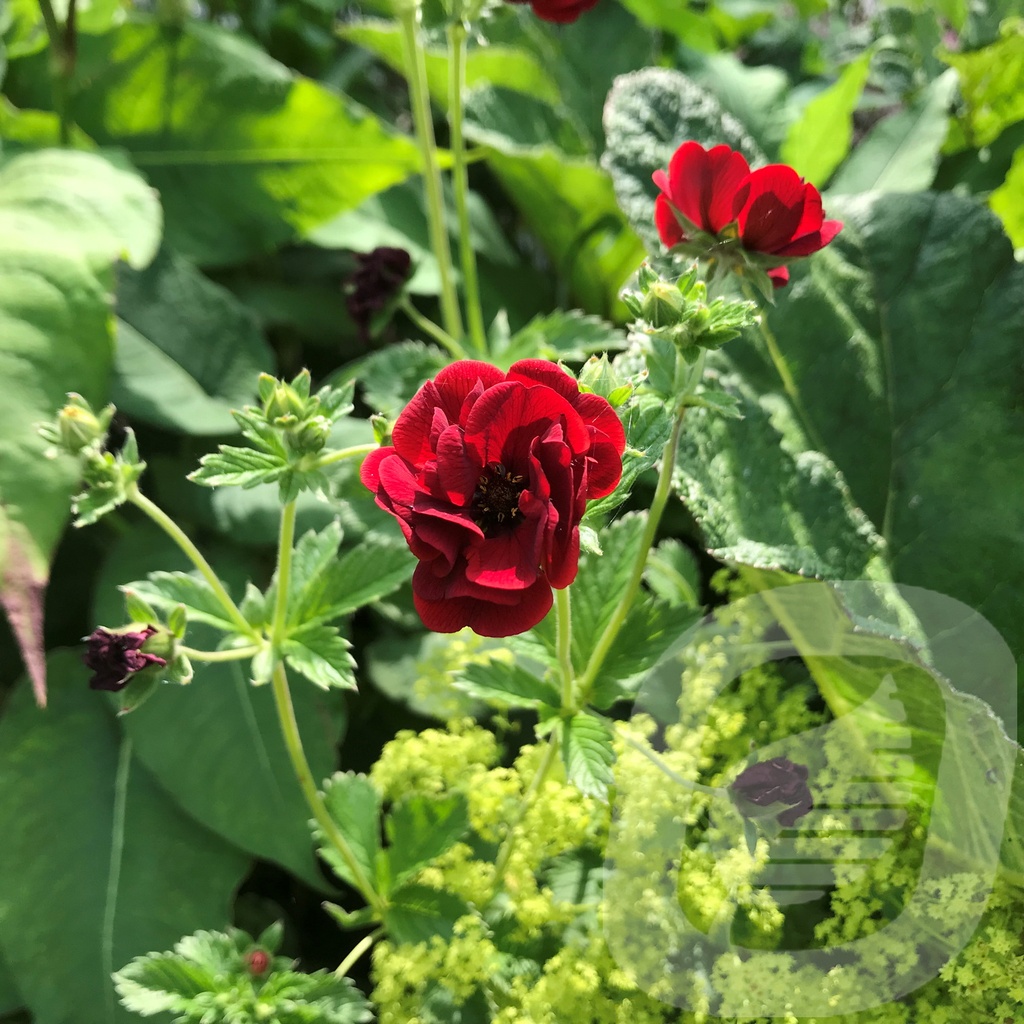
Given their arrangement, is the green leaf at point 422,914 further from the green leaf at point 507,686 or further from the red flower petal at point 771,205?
the red flower petal at point 771,205

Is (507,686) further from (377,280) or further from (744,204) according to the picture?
(377,280)

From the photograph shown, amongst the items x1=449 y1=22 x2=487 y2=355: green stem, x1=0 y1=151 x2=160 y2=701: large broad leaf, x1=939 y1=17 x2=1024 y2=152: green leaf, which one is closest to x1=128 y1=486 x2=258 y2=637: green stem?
x1=0 y1=151 x2=160 y2=701: large broad leaf

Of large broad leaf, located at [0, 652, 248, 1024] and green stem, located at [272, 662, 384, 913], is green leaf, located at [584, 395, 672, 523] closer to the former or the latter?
green stem, located at [272, 662, 384, 913]

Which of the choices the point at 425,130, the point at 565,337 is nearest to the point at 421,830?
the point at 565,337

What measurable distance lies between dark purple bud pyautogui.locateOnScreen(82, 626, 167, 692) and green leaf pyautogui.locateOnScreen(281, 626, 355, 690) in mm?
80

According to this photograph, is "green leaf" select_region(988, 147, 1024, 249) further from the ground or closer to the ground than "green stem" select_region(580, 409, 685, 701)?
further from the ground

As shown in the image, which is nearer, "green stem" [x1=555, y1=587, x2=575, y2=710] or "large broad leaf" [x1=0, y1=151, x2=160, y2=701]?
"green stem" [x1=555, y1=587, x2=575, y2=710]

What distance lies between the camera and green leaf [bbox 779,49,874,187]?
0.91m

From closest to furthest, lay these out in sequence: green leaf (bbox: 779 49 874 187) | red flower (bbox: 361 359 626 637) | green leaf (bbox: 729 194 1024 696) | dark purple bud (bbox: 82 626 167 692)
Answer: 1. red flower (bbox: 361 359 626 637)
2. dark purple bud (bbox: 82 626 167 692)
3. green leaf (bbox: 729 194 1024 696)
4. green leaf (bbox: 779 49 874 187)

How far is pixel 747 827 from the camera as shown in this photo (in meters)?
0.51

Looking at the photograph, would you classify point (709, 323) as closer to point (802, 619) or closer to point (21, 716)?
point (802, 619)

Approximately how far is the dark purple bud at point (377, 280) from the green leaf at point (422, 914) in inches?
17.4

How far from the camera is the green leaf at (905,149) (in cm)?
84
